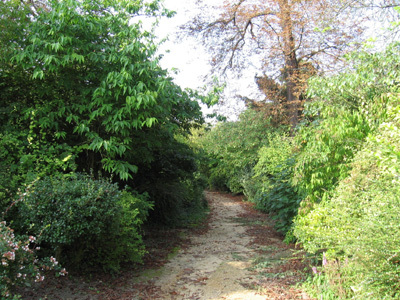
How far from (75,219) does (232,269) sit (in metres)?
3.04

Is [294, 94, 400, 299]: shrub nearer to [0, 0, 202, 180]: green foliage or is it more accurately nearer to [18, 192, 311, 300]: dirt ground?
[18, 192, 311, 300]: dirt ground

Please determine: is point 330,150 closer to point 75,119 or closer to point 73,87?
point 75,119

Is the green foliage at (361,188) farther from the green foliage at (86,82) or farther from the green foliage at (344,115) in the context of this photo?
the green foliage at (86,82)

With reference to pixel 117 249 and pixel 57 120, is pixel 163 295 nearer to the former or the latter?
pixel 117 249

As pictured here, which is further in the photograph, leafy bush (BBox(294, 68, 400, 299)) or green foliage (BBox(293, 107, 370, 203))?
green foliage (BBox(293, 107, 370, 203))

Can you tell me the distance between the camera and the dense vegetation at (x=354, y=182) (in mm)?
3344

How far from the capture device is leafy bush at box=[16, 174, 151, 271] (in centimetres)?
443

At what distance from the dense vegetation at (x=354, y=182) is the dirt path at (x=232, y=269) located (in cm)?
51

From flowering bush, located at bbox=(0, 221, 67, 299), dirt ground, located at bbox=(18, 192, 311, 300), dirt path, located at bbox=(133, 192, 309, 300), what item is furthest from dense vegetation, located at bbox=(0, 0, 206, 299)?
dirt path, located at bbox=(133, 192, 309, 300)

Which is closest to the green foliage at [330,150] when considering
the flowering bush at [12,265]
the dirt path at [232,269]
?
the dirt path at [232,269]

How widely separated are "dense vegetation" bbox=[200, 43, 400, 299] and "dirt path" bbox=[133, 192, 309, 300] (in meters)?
0.51

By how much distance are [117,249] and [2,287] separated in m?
2.43

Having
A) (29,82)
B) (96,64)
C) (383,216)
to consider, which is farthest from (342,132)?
(29,82)

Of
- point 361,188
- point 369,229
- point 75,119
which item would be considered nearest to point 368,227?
point 369,229
